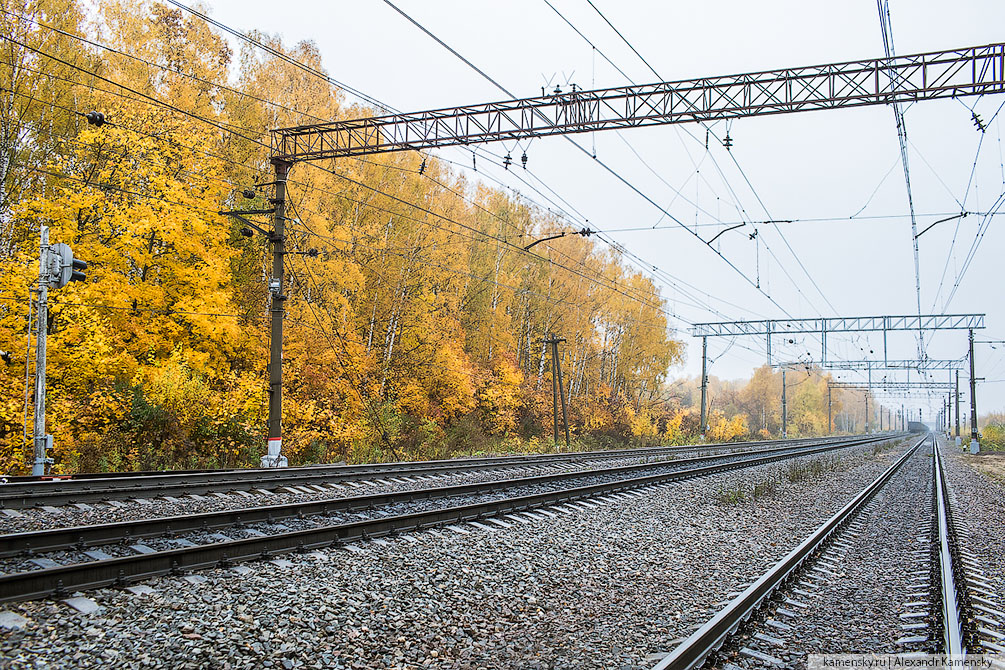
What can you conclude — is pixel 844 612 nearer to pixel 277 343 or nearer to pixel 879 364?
pixel 277 343

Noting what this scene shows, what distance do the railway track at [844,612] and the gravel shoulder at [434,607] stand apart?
39 cm

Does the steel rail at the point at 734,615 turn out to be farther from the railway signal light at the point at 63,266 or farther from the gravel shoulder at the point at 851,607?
the railway signal light at the point at 63,266

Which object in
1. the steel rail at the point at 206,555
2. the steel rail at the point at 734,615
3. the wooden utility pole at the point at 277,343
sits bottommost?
the steel rail at the point at 734,615

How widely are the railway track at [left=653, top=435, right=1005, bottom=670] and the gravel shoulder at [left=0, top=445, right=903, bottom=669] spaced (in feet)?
1.28

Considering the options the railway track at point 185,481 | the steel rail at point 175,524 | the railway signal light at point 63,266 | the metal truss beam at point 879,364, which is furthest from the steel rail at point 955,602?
the metal truss beam at point 879,364

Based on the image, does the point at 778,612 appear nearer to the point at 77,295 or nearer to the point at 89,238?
the point at 77,295

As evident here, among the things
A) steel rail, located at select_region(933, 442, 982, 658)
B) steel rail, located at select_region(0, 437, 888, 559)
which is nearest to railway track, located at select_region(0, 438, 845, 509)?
steel rail, located at select_region(0, 437, 888, 559)

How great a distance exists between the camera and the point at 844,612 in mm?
7586

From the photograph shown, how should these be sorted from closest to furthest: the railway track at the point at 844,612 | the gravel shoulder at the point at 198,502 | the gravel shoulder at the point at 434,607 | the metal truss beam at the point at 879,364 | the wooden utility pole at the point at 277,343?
the gravel shoulder at the point at 434,607
the railway track at the point at 844,612
the gravel shoulder at the point at 198,502
the wooden utility pole at the point at 277,343
the metal truss beam at the point at 879,364

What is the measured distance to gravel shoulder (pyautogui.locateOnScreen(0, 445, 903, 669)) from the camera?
18.4 ft

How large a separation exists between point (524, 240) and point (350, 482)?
31.7m

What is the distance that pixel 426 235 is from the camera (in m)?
32.0

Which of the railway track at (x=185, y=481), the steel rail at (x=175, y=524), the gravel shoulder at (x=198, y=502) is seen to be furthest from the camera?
the railway track at (x=185, y=481)

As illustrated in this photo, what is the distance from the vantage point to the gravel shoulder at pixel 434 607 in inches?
220
